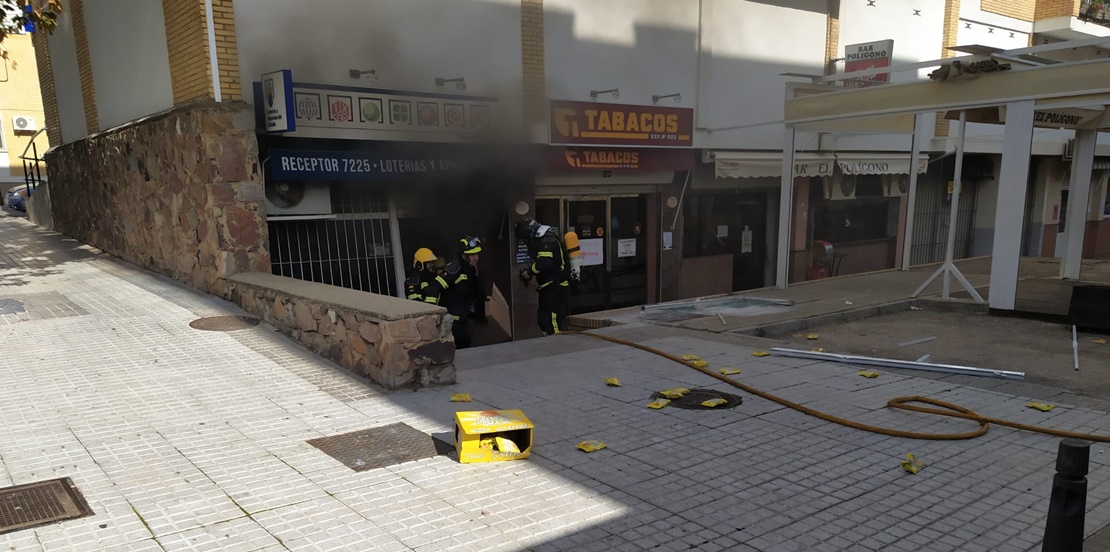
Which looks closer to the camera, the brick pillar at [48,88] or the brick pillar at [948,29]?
the brick pillar at [48,88]

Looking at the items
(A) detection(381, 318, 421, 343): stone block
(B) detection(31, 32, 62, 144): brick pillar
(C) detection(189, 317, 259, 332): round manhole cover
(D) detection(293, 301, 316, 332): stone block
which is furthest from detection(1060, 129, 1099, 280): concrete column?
(B) detection(31, 32, 62, 144): brick pillar

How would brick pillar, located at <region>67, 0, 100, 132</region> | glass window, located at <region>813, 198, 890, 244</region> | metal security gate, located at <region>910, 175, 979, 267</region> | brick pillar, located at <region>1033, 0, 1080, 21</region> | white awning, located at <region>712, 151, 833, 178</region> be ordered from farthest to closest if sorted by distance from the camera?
brick pillar, located at <region>1033, 0, 1080, 21</region>
metal security gate, located at <region>910, 175, 979, 267</region>
glass window, located at <region>813, 198, 890, 244</region>
white awning, located at <region>712, 151, 833, 178</region>
brick pillar, located at <region>67, 0, 100, 132</region>

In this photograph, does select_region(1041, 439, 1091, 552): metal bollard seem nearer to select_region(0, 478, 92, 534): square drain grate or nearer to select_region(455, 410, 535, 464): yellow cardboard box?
select_region(455, 410, 535, 464): yellow cardboard box

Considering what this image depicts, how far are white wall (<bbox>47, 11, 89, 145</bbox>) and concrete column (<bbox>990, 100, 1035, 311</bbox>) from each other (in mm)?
15396

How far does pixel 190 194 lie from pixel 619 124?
698 cm

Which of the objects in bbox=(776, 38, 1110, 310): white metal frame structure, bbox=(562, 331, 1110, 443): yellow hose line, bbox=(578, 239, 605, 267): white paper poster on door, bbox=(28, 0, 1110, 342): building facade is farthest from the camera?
bbox=(578, 239, 605, 267): white paper poster on door

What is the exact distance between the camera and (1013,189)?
9.08 meters

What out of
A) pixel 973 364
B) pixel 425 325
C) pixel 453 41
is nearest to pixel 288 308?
pixel 425 325

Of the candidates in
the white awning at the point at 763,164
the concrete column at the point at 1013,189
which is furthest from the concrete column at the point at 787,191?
the concrete column at the point at 1013,189

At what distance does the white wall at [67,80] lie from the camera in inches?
513

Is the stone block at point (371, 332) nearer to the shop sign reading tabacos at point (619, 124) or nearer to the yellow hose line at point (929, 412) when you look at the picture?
the yellow hose line at point (929, 412)

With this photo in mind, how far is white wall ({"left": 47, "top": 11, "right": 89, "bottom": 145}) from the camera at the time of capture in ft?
42.7

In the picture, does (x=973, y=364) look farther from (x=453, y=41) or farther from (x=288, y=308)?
(x=453, y=41)

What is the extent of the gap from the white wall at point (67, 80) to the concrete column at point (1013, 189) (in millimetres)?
15396
